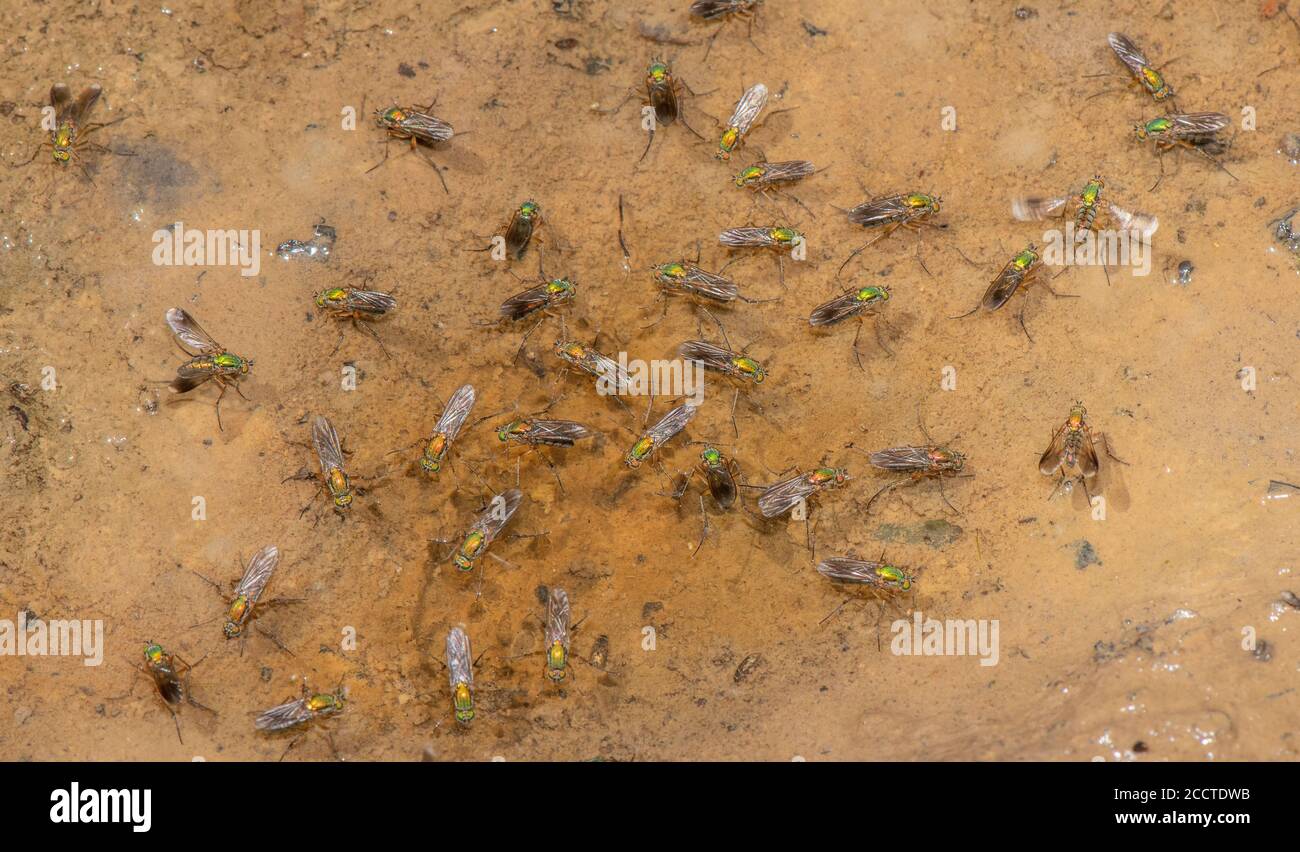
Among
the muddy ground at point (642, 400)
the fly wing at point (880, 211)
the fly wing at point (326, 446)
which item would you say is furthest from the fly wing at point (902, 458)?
the fly wing at point (326, 446)

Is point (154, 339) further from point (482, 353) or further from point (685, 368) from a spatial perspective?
point (685, 368)

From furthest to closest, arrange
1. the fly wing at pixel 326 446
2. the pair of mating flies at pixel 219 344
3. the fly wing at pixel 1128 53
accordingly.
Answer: the fly wing at pixel 1128 53 < the pair of mating flies at pixel 219 344 < the fly wing at pixel 326 446

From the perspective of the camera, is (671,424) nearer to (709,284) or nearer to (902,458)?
(709,284)

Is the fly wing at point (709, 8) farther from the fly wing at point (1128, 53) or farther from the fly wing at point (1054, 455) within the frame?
the fly wing at point (1054, 455)

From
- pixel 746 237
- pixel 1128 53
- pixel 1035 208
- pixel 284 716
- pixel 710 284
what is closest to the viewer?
pixel 284 716

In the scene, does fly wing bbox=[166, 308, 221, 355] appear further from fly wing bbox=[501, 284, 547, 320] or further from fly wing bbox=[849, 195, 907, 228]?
fly wing bbox=[849, 195, 907, 228]

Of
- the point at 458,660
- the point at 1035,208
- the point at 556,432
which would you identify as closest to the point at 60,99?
the point at 556,432
